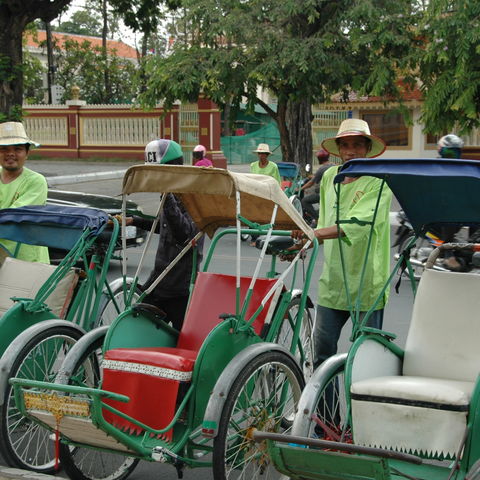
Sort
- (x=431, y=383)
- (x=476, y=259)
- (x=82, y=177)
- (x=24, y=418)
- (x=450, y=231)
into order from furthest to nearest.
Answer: (x=82, y=177), (x=450, y=231), (x=476, y=259), (x=24, y=418), (x=431, y=383)

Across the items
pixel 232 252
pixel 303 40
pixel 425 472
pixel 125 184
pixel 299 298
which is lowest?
pixel 232 252

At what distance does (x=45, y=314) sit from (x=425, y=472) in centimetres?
255

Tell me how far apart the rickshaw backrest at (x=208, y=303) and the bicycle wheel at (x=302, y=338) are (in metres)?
0.52

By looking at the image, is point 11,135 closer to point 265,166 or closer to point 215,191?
point 215,191

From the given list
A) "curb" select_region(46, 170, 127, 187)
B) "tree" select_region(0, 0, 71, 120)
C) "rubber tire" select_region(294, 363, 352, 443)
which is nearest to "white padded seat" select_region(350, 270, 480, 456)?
"rubber tire" select_region(294, 363, 352, 443)

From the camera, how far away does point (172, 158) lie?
5.38 m

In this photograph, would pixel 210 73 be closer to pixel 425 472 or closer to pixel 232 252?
pixel 232 252

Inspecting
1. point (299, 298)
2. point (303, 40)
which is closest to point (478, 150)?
point (303, 40)

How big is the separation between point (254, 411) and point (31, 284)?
187cm

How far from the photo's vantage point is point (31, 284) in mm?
5547

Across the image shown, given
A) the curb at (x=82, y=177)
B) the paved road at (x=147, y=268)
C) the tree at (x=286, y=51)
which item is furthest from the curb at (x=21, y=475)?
the curb at (x=82, y=177)

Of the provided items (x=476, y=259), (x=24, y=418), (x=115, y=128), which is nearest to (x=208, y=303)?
(x=24, y=418)

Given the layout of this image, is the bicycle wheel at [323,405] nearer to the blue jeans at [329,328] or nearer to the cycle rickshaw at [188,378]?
the cycle rickshaw at [188,378]

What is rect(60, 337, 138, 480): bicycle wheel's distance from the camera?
4609mm
